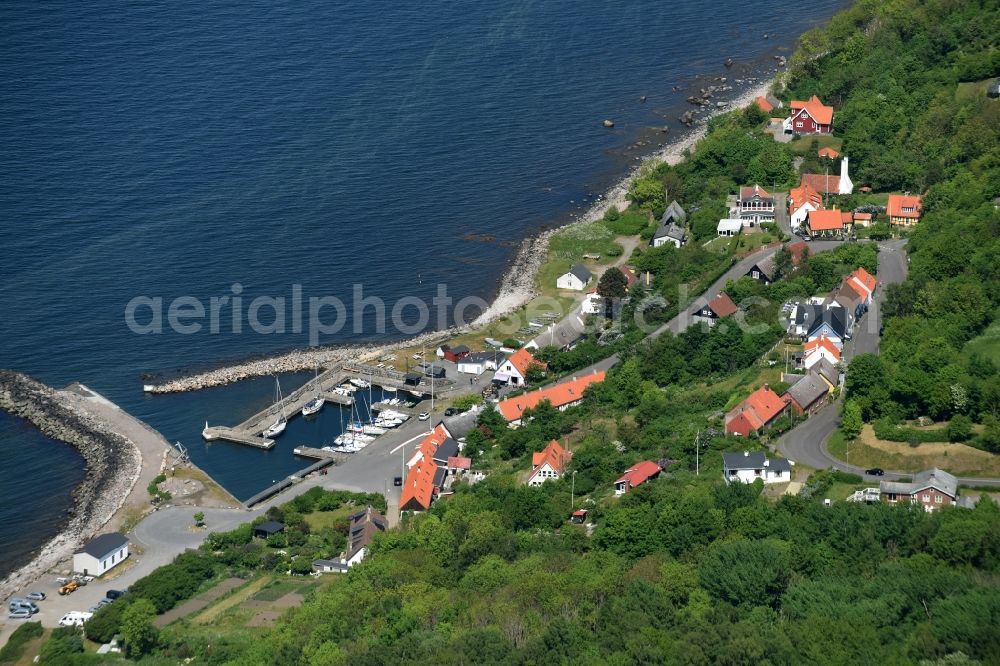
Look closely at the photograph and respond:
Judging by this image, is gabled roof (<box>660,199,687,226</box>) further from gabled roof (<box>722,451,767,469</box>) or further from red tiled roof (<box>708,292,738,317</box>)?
gabled roof (<box>722,451,767,469</box>)

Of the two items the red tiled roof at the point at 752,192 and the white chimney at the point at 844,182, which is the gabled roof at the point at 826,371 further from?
the white chimney at the point at 844,182

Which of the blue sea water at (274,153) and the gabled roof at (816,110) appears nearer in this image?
the blue sea water at (274,153)

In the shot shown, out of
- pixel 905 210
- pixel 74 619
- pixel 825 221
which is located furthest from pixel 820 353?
pixel 74 619

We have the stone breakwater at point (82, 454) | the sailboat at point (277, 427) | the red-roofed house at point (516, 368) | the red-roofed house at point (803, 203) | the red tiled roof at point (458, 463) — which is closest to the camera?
the stone breakwater at point (82, 454)

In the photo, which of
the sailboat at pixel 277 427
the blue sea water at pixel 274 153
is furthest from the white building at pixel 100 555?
the sailboat at pixel 277 427

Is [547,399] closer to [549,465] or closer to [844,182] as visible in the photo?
[549,465]

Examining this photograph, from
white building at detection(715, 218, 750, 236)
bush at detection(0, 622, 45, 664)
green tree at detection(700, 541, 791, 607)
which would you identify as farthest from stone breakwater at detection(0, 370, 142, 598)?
white building at detection(715, 218, 750, 236)

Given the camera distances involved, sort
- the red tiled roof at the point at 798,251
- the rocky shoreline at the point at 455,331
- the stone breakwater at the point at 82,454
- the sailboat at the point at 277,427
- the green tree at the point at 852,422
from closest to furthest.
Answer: the green tree at the point at 852,422, the stone breakwater at the point at 82,454, the sailboat at the point at 277,427, the red tiled roof at the point at 798,251, the rocky shoreline at the point at 455,331
